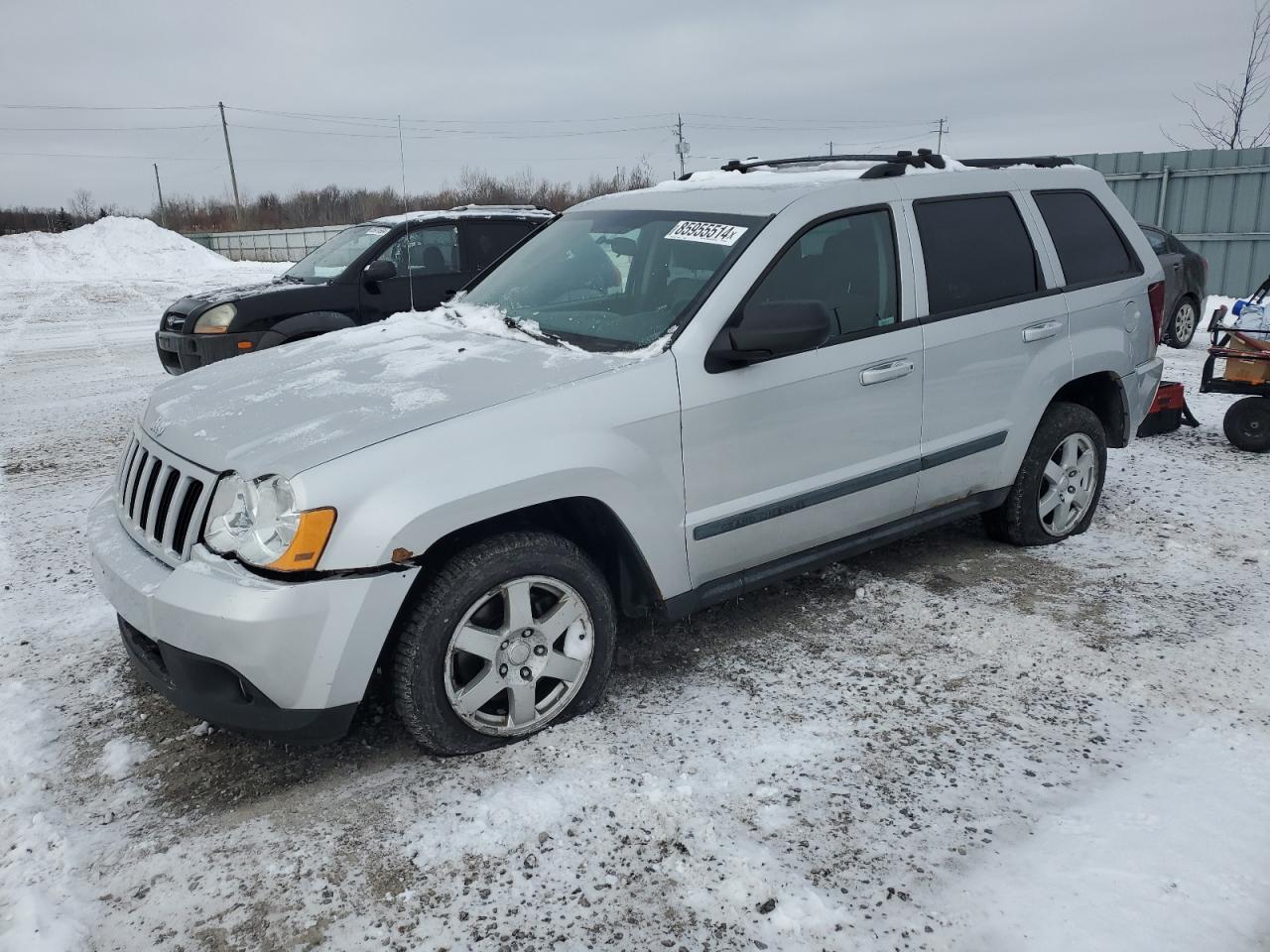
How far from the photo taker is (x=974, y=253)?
415 centimetres

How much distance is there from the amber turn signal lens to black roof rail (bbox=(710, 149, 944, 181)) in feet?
8.62

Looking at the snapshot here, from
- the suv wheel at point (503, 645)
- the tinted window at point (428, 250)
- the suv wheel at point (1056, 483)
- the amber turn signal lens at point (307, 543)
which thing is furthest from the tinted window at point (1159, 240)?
the amber turn signal lens at point (307, 543)

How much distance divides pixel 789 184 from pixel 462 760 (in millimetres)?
2557

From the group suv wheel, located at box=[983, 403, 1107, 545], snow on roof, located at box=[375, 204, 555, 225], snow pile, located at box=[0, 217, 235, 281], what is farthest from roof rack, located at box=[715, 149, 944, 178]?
snow pile, located at box=[0, 217, 235, 281]

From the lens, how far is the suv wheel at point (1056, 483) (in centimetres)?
453

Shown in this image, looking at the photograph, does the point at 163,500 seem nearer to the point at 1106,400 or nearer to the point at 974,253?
the point at 974,253

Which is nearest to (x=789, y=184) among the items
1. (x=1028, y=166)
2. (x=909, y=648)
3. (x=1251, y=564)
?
(x=1028, y=166)

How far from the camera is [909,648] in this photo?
3801 millimetres

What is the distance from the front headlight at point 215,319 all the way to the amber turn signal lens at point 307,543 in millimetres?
5654

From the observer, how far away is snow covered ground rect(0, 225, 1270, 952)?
2.38 m

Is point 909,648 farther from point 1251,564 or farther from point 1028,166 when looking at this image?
point 1028,166

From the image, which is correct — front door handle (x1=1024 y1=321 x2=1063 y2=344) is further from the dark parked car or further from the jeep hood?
the dark parked car

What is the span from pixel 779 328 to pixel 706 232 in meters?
0.75

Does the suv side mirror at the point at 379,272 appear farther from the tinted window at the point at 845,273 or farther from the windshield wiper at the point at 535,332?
the tinted window at the point at 845,273
